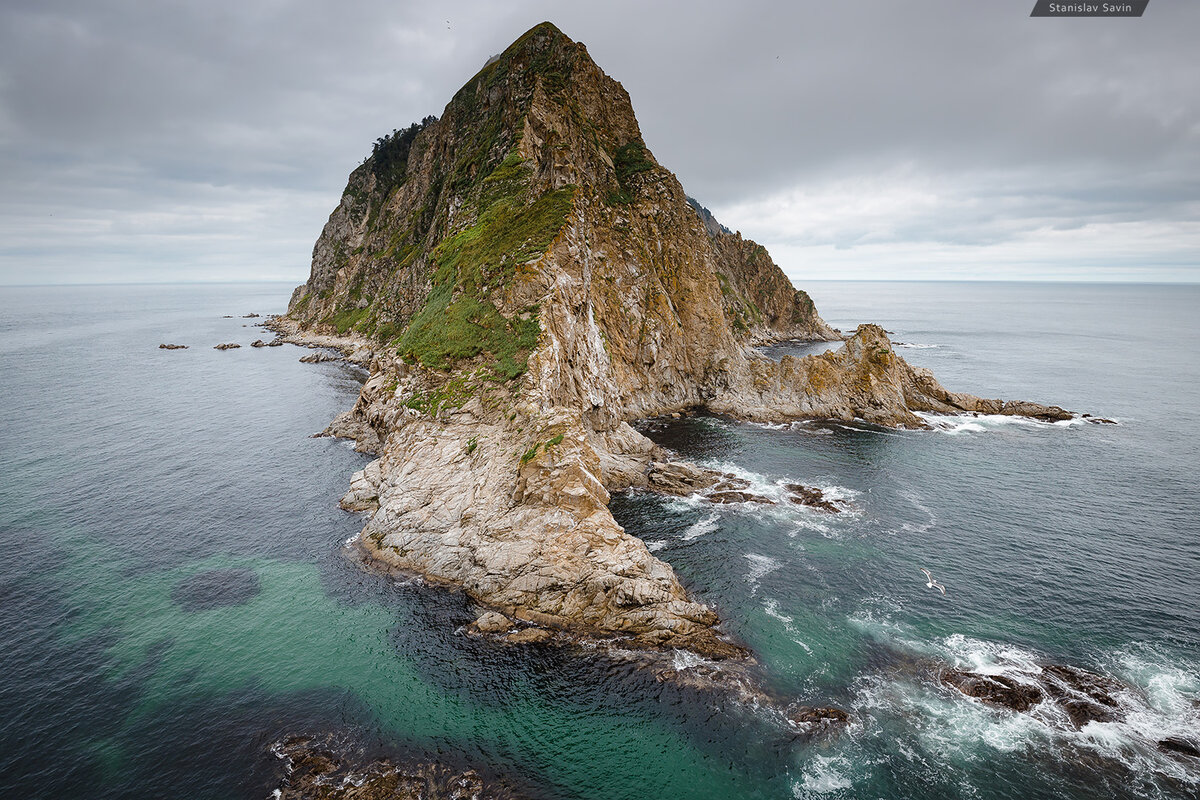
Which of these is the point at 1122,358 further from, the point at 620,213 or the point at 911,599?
the point at 911,599

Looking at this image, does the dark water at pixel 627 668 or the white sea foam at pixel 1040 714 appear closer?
the dark water at pixel 627 668

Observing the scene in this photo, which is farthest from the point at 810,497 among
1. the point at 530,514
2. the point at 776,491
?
the point at 530,514

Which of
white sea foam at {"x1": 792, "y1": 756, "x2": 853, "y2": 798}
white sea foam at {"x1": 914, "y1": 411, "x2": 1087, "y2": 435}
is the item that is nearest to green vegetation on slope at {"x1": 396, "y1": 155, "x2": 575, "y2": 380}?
white sea foam at {"x1": 792, "y1": 756, "x2": 853, "y2": 798}

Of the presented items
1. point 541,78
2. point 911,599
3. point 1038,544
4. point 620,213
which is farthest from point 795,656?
point 541,78

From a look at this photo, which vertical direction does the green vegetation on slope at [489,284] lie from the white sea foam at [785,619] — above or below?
above

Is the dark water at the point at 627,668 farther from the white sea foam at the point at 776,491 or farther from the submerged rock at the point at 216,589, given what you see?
the white sea foam at the point at 776,491

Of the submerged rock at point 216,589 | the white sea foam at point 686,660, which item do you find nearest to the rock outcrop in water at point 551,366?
the white sea foam at point 686,660

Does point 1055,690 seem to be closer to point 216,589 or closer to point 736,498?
point 736,498
